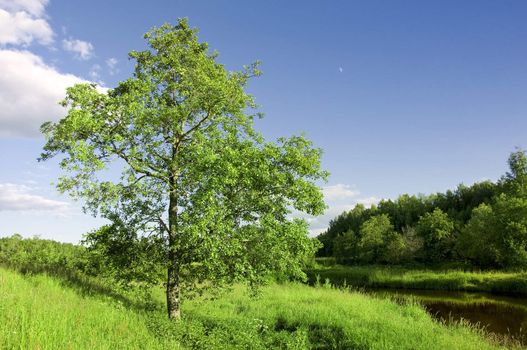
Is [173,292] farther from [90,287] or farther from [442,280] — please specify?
[442,280]

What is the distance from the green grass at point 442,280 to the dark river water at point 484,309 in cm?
395

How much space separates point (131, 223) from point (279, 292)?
630 inches

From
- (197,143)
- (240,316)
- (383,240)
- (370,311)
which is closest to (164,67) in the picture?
(197,143)

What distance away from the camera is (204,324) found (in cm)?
1970

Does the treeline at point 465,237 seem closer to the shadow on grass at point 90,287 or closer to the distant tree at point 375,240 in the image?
the distant tree at point 375,240

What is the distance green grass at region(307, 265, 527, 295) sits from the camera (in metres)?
49.2

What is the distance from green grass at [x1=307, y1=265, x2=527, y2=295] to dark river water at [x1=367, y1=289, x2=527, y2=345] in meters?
3.95

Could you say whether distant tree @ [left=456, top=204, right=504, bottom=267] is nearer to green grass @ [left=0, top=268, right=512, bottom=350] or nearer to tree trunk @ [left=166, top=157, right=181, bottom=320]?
green grass @ [left=0, top=268, right=512, bottom=350]

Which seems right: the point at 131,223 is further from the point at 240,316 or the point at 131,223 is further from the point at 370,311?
the point at 370,311

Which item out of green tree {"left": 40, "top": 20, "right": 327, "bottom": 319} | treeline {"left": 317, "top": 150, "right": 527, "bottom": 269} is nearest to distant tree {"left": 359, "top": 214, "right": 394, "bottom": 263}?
treeline {"left": 317, "top": 150, "right": 527, "bottom": 269}

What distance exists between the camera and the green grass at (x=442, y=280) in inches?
1937

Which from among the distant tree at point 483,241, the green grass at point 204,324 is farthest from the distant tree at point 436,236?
the green grass at point 204,324

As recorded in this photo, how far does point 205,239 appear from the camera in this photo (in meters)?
16.9

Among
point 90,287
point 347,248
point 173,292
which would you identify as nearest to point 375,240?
point 347,248
